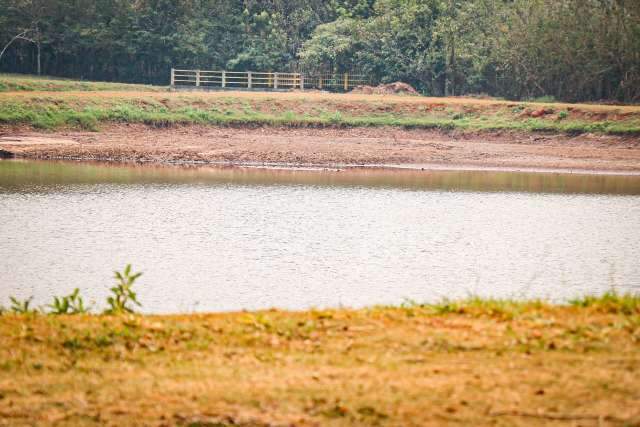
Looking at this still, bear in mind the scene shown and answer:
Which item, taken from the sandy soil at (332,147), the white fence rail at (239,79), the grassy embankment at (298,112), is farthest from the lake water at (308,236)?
the white fence rail at (239,79)

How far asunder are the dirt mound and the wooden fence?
2961 millimetres

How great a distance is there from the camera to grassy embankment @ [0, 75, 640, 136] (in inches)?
1571

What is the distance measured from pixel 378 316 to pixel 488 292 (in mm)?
5715

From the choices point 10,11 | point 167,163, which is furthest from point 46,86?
point 167,163

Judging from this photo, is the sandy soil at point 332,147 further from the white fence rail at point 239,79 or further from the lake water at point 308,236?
the white fence rail at point 239,79

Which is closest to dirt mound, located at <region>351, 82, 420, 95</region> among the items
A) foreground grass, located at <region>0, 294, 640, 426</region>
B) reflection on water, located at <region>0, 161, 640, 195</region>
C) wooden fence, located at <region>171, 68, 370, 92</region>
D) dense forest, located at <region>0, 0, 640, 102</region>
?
dense forest, located at <region>0, 0, 640, 102</region>

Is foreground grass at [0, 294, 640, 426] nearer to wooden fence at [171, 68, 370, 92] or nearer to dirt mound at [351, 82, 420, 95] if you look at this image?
dirt mound at [351, 82, 420, 95]

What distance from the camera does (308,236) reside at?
19781mm

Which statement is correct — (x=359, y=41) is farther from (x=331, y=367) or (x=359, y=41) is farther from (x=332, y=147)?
(x=331, y=367)

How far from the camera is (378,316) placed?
913cm

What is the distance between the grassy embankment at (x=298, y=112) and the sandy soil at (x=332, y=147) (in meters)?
0.53

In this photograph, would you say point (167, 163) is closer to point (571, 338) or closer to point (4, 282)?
point (4, 282)

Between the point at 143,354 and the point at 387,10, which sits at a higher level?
the point at 387,10

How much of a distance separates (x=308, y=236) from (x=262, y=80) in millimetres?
41453
